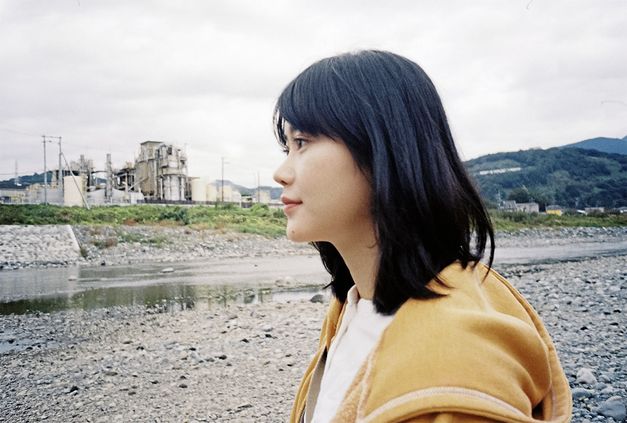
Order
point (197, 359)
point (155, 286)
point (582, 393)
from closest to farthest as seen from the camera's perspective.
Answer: point (582, 393), point (197, 359), point (155, 286)

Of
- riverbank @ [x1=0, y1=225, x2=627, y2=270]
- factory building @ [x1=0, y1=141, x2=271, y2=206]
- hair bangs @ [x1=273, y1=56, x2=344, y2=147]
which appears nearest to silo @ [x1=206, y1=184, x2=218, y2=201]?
factory building @ [x1=0, y1=141, x2=271, y2=206]

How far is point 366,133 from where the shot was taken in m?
1.12

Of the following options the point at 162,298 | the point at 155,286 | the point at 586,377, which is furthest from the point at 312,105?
the point at 155,286

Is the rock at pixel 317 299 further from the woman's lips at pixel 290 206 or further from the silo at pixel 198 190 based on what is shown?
the silo at pixel 198 190

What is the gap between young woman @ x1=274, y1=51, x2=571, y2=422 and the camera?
823 millimetres

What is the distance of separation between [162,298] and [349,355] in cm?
1140

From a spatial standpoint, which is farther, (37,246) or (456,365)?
(37,246)

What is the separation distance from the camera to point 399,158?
3.51 feet

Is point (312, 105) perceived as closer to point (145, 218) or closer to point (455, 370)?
point (455, 370)

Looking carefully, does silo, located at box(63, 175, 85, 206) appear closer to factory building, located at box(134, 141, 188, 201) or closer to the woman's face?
factory building, located at box(134, 141, 188, 201)

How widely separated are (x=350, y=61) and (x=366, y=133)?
0.21 meters

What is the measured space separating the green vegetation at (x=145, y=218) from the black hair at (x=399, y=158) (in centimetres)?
2544

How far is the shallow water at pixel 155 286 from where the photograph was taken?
1127cm

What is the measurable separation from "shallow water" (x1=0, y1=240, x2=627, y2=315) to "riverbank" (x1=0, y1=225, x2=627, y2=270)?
2.79 m
